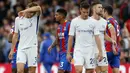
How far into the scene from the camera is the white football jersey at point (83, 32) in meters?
17.5

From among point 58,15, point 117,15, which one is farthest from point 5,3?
point 58,15

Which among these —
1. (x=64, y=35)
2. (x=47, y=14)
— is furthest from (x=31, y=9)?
(x=47, y=14)

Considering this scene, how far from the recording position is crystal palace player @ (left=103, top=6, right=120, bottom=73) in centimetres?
1895

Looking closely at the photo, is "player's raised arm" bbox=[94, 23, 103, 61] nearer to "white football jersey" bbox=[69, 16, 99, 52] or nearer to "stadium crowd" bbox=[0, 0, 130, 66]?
"white football jersey" bbox=[69, 16, 99, 52]

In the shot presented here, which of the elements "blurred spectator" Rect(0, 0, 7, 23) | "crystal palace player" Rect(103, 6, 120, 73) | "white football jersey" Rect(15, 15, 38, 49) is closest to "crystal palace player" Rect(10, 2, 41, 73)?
"white football jersey" Rect(15, 15, 38, 49)

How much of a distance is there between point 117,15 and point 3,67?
19.3 ft

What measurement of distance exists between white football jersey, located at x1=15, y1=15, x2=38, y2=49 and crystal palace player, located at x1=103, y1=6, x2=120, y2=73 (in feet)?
7.42

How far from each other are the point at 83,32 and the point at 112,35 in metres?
1.58

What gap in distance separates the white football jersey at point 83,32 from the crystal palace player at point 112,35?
1392 mm

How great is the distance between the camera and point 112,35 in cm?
1883

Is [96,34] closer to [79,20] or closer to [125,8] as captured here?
[79,20]

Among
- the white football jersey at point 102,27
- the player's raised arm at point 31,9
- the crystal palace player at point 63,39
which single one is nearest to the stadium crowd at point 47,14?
the crystal palace player at point 63,39

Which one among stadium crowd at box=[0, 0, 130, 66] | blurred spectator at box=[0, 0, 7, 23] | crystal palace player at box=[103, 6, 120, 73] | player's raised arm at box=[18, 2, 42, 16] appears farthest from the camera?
blurred spectator at box=[0, 0, 7, 23]

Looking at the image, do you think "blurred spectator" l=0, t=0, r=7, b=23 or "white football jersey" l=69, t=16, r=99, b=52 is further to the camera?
"blurred spectator" l=0, t=0, r=7, b=23
